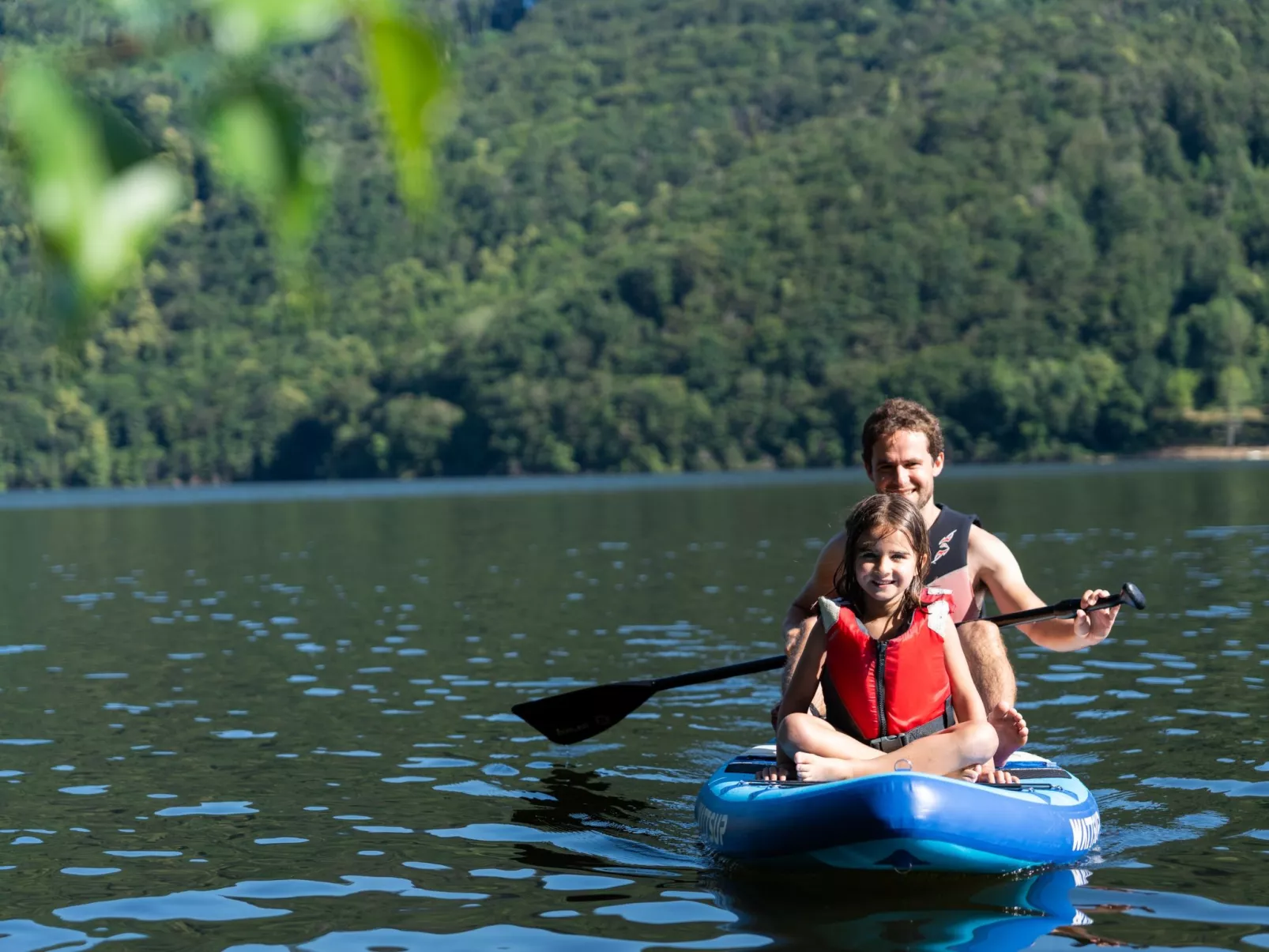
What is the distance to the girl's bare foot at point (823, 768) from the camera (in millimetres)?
8195

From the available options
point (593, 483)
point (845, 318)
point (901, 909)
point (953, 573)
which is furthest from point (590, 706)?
point (845, 318)

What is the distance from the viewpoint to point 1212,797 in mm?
10320

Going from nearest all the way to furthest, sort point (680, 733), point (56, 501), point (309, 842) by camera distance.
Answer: point (309, 842) < point (680, 733) < point (56, 501)

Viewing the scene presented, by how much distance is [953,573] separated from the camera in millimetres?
8867

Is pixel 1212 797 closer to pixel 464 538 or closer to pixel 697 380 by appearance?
pixel 464 538

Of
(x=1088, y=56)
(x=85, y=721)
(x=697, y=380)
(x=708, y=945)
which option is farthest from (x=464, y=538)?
(x=1088, y=56)

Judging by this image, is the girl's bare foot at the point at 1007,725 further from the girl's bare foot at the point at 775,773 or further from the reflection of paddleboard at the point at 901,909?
the girl's bare foot at the point at 775,773

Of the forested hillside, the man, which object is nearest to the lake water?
the man

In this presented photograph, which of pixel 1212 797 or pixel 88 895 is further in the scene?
pixel 1212 797

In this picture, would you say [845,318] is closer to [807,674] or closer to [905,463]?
[905,463]

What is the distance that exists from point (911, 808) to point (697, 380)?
475 ft

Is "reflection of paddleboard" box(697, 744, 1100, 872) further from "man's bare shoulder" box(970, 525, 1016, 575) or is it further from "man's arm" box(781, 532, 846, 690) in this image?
"man's bare shoulder" box(970, 525, 1016, 575)

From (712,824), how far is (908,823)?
4.57 ft

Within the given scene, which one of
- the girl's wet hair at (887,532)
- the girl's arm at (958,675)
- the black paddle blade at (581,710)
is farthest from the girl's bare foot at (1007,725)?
the black paddle blade at (581,710)
